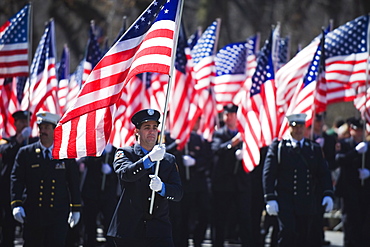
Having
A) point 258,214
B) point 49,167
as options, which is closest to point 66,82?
point 258,214

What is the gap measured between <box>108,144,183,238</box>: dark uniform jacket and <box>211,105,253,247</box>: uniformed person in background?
4.67 metres

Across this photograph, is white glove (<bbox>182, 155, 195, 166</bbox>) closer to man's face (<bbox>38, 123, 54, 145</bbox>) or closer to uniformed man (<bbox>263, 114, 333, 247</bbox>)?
uniformed man (<bbox>263, 114, 333, 247</bbox>)

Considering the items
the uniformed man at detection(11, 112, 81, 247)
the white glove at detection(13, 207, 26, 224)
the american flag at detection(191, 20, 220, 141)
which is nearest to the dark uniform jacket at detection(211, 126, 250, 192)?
the american flag at detection(191, 20, 220, 141)

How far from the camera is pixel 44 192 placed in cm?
1003

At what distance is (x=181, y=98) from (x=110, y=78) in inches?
182

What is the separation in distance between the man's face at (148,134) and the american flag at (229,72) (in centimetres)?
675

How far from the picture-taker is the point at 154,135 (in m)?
8.46

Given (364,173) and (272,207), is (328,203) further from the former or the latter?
(364,173)

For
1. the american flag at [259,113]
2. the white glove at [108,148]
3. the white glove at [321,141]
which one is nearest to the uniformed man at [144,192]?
the american flag at [259,113]

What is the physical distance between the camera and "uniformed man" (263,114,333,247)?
10797 mm

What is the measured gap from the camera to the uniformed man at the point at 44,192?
9.94m

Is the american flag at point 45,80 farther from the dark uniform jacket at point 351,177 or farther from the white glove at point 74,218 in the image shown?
the dark uniform jacket at point 351,177

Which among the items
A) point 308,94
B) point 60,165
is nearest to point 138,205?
point 60,165

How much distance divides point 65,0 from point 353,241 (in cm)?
1654
